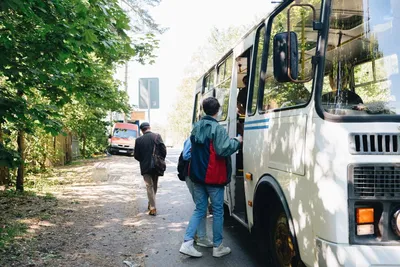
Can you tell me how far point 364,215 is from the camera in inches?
113

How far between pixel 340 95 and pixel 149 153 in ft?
17.6

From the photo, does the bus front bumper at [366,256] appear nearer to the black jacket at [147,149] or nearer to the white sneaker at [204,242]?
the white sneaker at [204,242]

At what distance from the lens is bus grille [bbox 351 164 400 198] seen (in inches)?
112

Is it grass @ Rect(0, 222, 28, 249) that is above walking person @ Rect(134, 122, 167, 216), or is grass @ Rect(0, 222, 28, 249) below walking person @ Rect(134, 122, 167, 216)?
below

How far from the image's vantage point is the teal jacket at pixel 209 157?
16.3ft

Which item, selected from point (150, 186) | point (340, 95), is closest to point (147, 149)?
point (150, 186)

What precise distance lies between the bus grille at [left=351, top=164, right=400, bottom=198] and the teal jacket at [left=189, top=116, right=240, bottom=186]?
2163mm

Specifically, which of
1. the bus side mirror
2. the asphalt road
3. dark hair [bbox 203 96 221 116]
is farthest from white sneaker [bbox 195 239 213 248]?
the bus side mirror

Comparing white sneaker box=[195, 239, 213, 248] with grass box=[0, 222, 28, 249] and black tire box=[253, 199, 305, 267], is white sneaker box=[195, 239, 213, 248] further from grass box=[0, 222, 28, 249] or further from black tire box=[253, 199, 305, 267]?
grass box=[0, 222, 28, 249]

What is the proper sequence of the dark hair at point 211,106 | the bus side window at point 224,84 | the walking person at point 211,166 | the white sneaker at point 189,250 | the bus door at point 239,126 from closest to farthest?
the walking person at point 211,166 → the dark hair at point 211,106 → the white sneaker at point 189,250 → the bus door at point 239,126 → the bus side window at point 224,84

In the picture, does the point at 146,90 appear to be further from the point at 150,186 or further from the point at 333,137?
the point at 333,137

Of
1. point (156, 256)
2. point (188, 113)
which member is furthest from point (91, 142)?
point (188, 113)

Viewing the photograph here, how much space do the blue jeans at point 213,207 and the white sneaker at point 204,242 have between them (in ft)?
1.95

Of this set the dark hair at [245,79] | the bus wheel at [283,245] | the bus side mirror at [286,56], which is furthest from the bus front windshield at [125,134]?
the bus side mirror at [286,56]
